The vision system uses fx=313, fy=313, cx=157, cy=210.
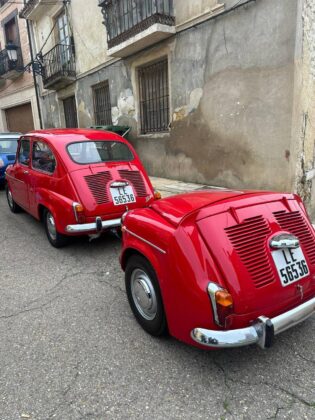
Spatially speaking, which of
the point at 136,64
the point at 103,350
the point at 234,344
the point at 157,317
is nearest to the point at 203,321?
the point at 234,344

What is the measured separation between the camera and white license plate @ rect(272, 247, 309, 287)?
2.10 meters

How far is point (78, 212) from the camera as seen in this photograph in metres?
4.02

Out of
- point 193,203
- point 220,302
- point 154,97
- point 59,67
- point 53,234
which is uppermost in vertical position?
point 59,67

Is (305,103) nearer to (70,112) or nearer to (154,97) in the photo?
(154,97)

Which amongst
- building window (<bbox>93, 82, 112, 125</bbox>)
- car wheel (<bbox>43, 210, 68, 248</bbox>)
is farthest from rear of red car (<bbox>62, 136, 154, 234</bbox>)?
building window (<bbox>93, 82, 112, 125</bbox>)

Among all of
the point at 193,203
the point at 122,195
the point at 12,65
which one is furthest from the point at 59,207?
the point at 12,65

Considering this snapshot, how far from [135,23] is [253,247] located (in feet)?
26.2

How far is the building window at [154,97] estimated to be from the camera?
8391 mm

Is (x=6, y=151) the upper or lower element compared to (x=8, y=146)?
lower

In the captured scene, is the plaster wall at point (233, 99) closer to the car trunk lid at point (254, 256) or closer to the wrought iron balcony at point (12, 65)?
the car trunk lid at point (254, 256)

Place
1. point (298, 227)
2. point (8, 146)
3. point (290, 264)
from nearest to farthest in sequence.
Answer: point (290, 264)
point (298, 227)
point (8, 146)

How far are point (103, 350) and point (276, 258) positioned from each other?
1491 mm

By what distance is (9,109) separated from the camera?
18.8 m

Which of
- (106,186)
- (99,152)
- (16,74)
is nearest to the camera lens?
(106,186)
